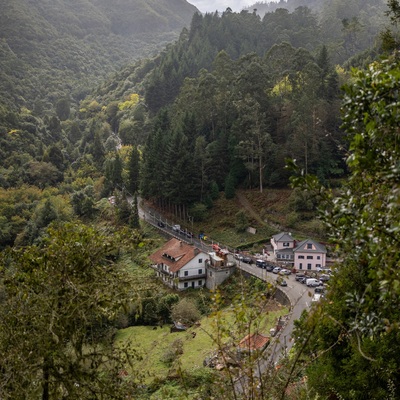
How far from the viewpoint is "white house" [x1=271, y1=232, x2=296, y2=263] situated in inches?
1250

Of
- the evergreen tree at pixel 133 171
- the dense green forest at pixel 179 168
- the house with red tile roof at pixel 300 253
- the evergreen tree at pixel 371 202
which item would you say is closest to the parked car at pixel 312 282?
the house with red tile roof at pixel 300 253

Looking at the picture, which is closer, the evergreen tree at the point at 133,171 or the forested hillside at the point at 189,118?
the forested hillside at the point at 189,118

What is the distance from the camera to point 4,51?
9362 centimetres

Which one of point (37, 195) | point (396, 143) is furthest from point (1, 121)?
point (396, 143)

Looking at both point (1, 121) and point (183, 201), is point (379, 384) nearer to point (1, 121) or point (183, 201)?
point (183, 201)

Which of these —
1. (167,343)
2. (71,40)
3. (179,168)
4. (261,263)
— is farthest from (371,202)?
(71,40)

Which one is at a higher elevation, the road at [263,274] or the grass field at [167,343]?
the road at [263,274]

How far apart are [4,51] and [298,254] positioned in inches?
3428

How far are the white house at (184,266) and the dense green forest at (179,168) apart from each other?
3.09m

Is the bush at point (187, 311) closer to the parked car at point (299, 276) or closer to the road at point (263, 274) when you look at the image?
the road at point (263, 274)

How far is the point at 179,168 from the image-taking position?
126 feet

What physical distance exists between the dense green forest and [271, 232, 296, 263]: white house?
3.60 metres

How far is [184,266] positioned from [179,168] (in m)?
10.4

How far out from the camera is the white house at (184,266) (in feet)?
102
